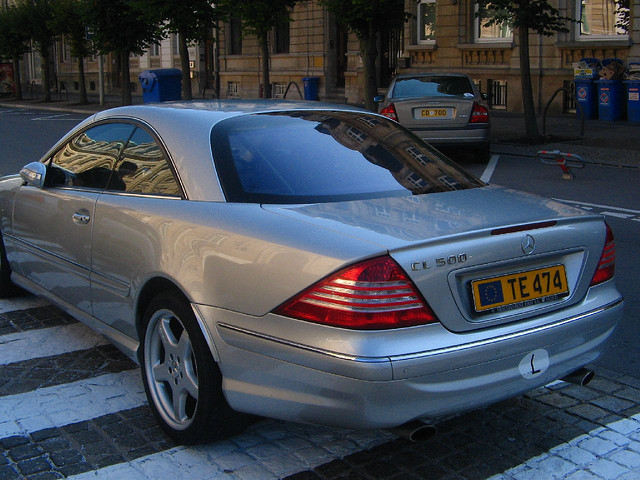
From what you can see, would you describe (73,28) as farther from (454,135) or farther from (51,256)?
(51,256)

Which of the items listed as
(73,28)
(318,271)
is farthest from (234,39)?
(318,271)

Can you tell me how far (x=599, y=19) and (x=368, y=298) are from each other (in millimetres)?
23361

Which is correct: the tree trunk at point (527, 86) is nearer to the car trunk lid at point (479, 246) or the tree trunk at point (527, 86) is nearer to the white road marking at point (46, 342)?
the white road marking at point (46, 342)

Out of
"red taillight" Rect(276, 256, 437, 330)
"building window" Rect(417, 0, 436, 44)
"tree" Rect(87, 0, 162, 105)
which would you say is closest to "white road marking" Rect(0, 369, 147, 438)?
"red taillight" Rect(276, 256, 437, 330)

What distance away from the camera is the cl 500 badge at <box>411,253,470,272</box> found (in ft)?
10.5

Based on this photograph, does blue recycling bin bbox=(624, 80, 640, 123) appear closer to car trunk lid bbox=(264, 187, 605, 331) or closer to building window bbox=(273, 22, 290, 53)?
car trunk lid bbox=(264, 187, 605, 331)

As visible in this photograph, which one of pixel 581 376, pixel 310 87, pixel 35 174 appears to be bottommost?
pixel 581 376

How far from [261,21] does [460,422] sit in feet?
77.8

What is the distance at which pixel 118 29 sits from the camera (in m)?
31.6

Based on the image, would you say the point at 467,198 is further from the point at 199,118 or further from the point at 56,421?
the point at 56,421

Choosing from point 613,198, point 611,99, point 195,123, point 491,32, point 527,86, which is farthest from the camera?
point 491,32

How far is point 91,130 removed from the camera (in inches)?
200

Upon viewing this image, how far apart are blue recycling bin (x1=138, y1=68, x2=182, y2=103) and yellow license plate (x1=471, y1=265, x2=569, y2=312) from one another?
25.4 m

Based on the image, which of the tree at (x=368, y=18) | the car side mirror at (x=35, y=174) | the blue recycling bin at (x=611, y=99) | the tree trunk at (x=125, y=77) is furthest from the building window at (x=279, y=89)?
the car side mirror at (x=35, y=174)
